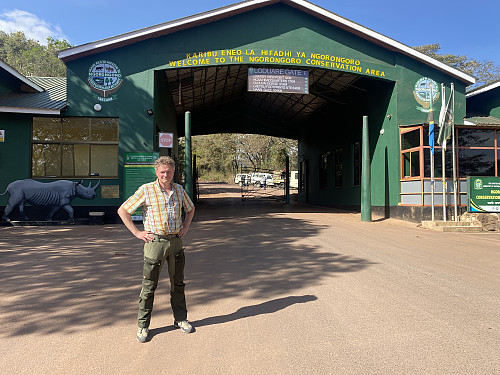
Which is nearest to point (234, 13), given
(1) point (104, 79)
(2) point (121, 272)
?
(1) point (104, 79)

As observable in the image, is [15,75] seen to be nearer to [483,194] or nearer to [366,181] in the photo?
[366,181]

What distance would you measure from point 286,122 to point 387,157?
1297 cm

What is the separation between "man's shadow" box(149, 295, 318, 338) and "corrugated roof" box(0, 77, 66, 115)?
996 centimetres

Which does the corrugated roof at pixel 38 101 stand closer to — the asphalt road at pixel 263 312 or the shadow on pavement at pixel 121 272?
the shadow on pavement at pixel 121 272

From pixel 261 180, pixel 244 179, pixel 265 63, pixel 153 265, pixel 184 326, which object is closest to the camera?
pixel 153 265

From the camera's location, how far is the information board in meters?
12.9

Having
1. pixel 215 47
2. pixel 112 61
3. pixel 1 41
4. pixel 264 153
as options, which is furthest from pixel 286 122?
pixel 1 41

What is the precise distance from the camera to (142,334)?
10.5ft

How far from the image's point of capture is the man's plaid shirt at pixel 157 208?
10.5 ft

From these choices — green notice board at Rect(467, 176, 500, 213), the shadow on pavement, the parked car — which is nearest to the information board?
the shadow on pavement

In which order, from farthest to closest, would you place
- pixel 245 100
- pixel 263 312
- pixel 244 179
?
pixel 244 179 < pixel 245 100 < pixel 263 312

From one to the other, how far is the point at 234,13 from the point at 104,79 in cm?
488

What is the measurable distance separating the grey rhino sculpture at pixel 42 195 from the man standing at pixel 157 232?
954cm

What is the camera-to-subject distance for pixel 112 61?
12.1 metres
